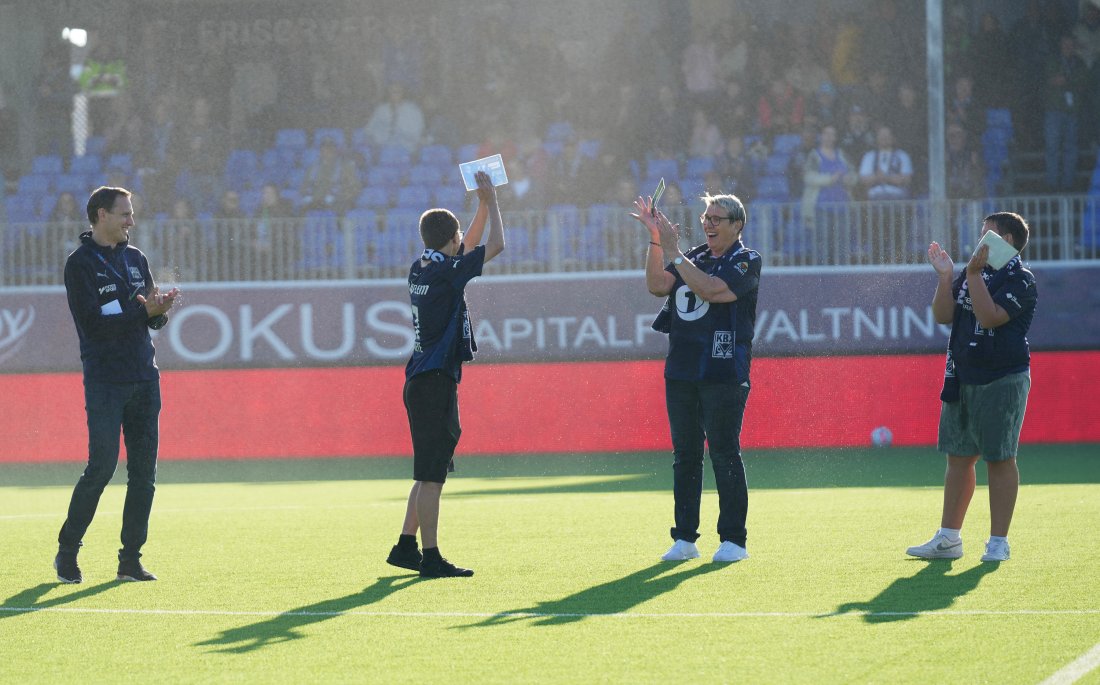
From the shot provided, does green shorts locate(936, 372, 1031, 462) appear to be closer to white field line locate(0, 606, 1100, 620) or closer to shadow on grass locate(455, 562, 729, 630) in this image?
shadow on grass locate(455, 562, 729, 630)

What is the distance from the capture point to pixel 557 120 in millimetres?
22516

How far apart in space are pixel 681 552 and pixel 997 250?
2242mm

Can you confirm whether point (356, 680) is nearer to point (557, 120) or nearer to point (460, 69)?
point (557, 120)

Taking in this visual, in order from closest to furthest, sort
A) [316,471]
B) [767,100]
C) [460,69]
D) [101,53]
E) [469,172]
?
[469,172] → [316,471] → [767,100] → [460,69] → [101,53]

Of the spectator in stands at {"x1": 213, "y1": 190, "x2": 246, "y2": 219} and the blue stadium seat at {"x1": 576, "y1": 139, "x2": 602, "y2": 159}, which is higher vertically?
the blue stadium seat at {"x1": 576, "y1": 139, "x2": 602, "y2": 159}

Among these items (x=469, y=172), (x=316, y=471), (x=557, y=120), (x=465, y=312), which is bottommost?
(x=316, y=471)

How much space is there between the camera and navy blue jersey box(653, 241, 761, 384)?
8.36m

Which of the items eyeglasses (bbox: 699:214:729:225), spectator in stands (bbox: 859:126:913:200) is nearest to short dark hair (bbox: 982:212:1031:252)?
eyeglasses (bbox: 699:214:729:225)

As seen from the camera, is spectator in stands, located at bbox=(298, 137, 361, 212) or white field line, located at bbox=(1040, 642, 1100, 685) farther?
spectator in stands, located at bbox=(298, 137, 361, 212)

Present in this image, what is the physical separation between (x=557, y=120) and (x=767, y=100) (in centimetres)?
300

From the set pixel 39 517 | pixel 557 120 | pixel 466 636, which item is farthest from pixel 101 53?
pixel 466 636

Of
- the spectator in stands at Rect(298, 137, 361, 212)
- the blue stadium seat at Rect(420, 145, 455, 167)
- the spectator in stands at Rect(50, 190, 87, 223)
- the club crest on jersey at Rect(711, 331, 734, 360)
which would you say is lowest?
the club crest on jersey at Rect(711, 331, 734, 360)

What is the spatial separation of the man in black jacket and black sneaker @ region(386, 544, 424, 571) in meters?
1.20

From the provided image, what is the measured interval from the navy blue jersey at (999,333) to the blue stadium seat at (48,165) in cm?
1710
